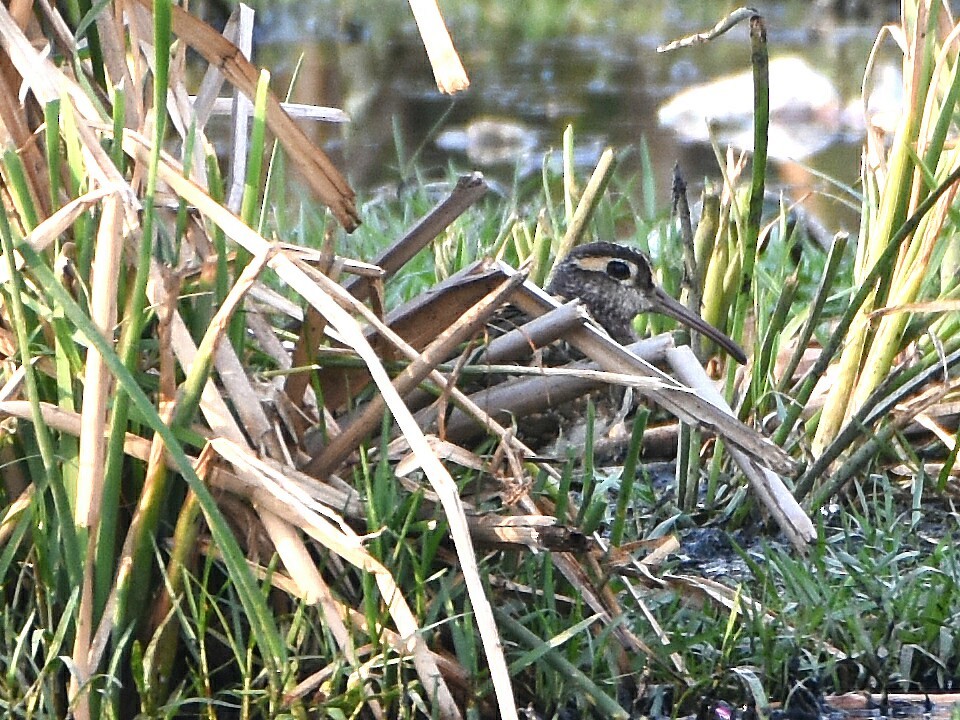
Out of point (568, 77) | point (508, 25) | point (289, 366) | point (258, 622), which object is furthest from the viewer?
point (508, 25)

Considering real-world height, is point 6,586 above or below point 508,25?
above

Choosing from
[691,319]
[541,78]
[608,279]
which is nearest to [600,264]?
[608,279]

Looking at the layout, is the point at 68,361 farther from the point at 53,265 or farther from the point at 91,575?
the point at 91,575

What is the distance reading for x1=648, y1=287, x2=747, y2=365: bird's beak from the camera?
319cm

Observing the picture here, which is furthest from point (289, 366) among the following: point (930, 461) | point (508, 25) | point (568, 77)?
point (508, 25)

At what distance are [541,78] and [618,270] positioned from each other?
6.57m

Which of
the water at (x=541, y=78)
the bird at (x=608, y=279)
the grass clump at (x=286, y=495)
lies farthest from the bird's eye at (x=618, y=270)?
the water at (x=541, y=78)

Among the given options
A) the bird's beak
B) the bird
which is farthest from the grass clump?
the bird

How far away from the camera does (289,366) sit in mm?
2375

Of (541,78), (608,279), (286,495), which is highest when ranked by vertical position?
(286,495)

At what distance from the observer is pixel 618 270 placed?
3.67 metres

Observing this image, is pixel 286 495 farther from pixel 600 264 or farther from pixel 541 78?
pixel 541 78

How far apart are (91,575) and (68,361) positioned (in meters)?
0.30

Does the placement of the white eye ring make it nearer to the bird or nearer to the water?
the bird
